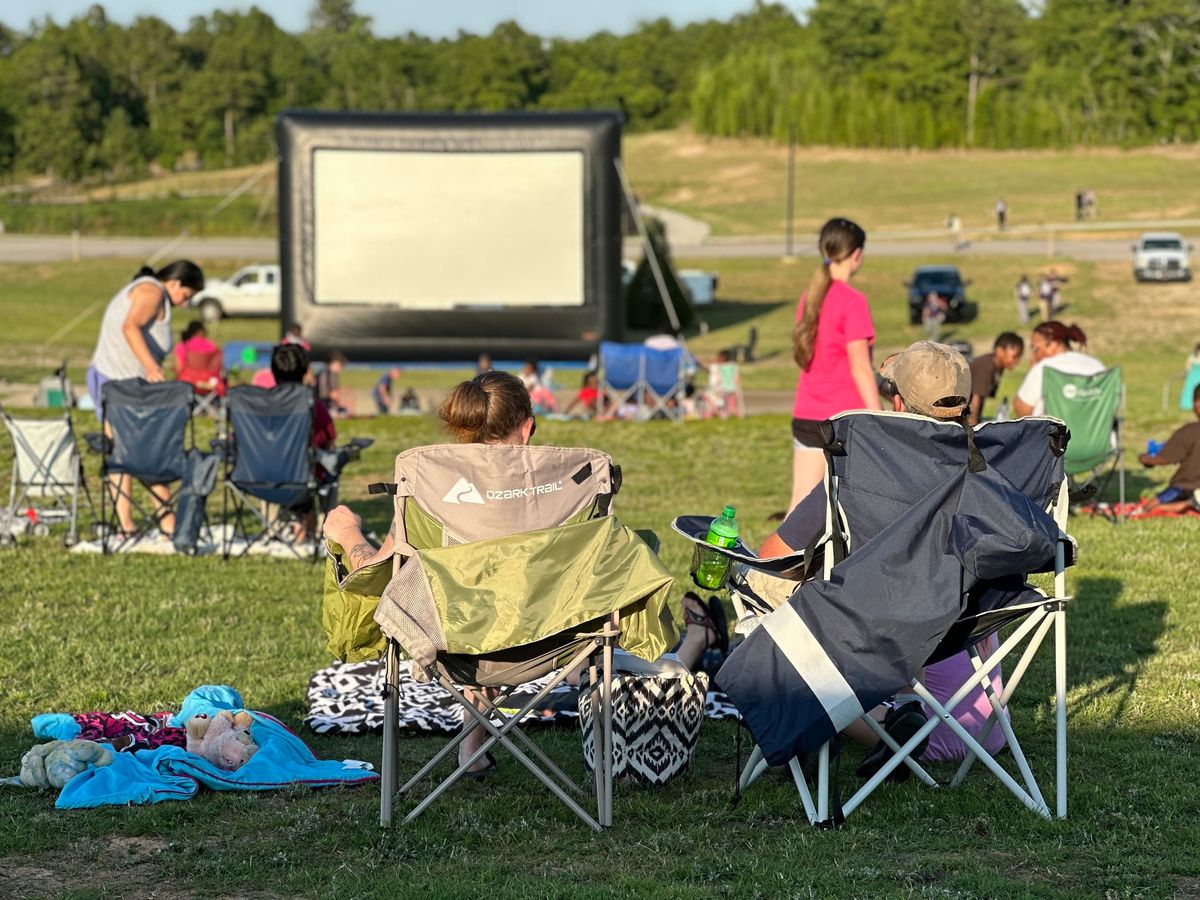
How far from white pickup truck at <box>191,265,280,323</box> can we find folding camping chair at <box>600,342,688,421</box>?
1594cm

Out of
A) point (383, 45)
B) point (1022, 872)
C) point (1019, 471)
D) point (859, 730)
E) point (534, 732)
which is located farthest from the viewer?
point (383, 45)

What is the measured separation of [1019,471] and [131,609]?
3761 millimetres

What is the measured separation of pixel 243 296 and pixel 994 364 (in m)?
22.4

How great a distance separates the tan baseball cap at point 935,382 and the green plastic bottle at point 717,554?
20.8 inches

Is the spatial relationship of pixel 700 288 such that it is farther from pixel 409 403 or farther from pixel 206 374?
pixel 206 374

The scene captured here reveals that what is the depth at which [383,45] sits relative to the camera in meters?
88.2

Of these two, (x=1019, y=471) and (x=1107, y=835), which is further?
(x=1019, y=471)

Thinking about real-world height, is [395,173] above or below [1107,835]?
above

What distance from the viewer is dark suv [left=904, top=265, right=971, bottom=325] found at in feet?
86.2

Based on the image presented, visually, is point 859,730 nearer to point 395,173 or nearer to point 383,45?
point 395,173

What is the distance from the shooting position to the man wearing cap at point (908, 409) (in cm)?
373

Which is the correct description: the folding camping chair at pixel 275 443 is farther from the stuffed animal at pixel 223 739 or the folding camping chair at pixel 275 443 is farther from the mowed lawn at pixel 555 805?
the stuffed animal at pixel 223 739

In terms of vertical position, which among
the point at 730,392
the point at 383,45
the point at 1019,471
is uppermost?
the point at 383,45

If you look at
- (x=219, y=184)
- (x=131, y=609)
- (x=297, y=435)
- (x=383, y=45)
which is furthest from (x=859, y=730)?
(x=383, y=45)
